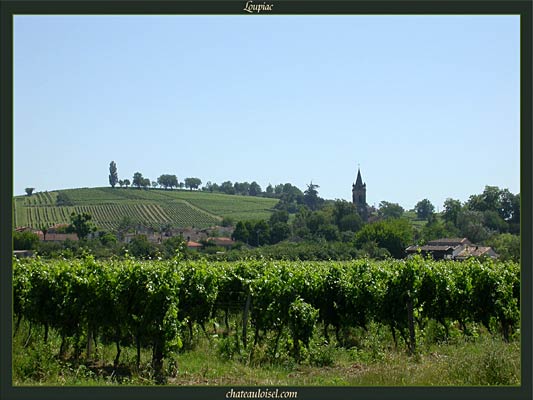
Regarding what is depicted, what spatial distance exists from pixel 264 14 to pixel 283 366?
5299mm

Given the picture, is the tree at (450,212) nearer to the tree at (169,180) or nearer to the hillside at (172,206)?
the tree at (169,180)

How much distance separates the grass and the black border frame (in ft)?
1.13

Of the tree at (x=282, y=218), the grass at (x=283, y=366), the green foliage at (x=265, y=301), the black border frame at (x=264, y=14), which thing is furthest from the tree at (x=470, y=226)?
the black border frame at (x=264, y=14)

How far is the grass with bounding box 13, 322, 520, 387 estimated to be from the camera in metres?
6.06

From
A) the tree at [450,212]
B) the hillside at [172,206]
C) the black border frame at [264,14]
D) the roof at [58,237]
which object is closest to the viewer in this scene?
the black border frame at [264,14]

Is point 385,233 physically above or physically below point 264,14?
below

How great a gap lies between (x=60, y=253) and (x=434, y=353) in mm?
6660

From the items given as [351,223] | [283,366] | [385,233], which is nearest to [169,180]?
[351,223]

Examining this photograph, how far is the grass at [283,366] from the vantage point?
19.9 feet

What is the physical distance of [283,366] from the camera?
8570mm

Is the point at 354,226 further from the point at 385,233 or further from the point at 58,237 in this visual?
the point at 58,237

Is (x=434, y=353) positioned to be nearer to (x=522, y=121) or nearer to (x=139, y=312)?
(x=139, y=312)

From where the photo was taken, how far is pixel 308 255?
21.7 m

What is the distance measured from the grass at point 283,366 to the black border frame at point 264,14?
0.34 m
